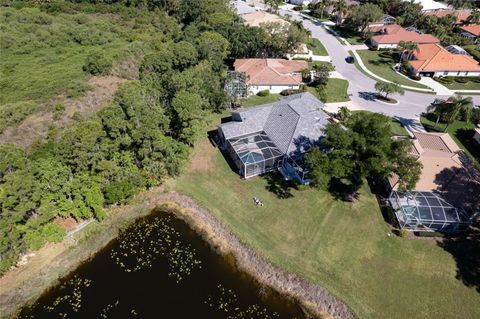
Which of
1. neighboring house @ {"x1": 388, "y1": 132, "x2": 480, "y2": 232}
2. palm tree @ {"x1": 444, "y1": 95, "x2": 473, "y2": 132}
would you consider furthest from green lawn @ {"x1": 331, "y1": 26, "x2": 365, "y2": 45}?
neighboring house @ {"x1": 388, "y1": 132, "x2": 480, "y2": 232}

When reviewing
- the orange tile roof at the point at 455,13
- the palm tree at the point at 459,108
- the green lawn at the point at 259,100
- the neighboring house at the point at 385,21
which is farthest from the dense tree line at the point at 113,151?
the orange tile roof at the point at 455,13

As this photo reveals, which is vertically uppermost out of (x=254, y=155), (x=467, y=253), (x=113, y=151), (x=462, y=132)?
(x=462, y=132)

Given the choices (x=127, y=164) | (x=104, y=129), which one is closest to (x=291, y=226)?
(x=127, y=164)

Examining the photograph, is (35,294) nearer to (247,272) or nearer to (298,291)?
(247,272)

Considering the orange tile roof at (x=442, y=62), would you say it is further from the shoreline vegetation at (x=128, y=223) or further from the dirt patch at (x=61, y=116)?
the dirt patch at (x=61, y=116)

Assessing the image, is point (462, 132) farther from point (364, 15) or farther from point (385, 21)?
point (385, 21)

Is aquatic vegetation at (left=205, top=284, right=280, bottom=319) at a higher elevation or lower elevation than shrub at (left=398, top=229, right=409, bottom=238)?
lower

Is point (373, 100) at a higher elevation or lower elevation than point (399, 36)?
lower

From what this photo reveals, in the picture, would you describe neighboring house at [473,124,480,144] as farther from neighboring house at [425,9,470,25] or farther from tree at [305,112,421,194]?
neighboring house at [425,9,470,25]

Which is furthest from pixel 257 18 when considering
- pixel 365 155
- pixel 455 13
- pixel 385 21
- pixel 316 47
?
pixel 365 155
